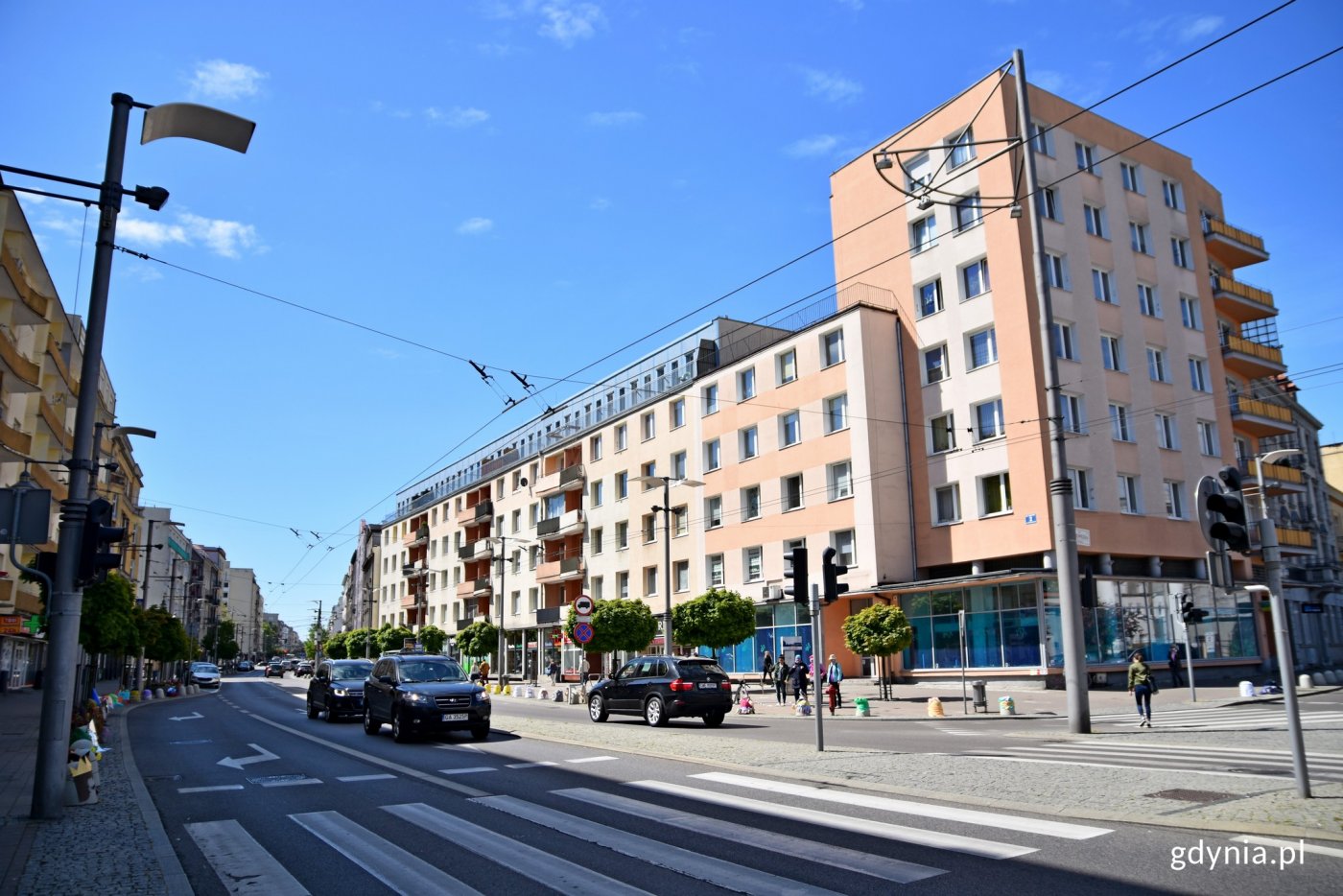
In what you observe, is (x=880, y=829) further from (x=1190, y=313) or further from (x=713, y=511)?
(x=1190, y=313)

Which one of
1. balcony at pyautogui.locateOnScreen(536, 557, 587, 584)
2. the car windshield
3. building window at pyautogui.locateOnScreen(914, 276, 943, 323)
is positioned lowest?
Result: the car windshield

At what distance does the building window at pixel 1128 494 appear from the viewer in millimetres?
34541

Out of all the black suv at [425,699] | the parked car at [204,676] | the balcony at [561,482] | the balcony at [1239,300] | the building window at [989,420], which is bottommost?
the parked car at [204,676]

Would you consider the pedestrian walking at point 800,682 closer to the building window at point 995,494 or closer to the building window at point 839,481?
the building window at point 995,494

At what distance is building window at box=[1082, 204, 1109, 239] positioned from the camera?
3678 cm

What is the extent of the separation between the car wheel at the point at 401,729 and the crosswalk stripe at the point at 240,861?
8.04m

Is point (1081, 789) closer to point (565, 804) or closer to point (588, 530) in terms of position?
point (565, 804)

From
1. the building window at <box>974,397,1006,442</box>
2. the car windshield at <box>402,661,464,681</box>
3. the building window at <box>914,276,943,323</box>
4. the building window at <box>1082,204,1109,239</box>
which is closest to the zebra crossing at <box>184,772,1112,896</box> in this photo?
the car windshield at <box>402,661,464,681</box>

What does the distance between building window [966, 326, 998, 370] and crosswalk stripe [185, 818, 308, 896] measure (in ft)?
100

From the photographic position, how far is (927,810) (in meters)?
9.08

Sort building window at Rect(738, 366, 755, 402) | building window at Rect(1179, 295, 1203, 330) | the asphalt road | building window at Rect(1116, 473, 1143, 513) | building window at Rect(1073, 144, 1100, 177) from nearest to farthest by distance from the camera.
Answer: the asphalt road
building window at Rect(1116, 473, 1143, 513)
building window at Rect(1073, 144, 1100, 177)
building window at Rect(1179, 295, 1203, 330)
building window at Rect(738, 366, 755, 402)

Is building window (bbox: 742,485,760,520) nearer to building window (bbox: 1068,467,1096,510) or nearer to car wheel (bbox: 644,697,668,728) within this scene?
building window (bbox: 1068,467,1096,510)

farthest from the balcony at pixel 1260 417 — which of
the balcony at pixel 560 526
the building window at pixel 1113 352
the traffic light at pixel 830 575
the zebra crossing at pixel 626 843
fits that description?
the zebra crossing at pixel 626 843

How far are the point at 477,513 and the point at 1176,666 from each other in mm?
52649
